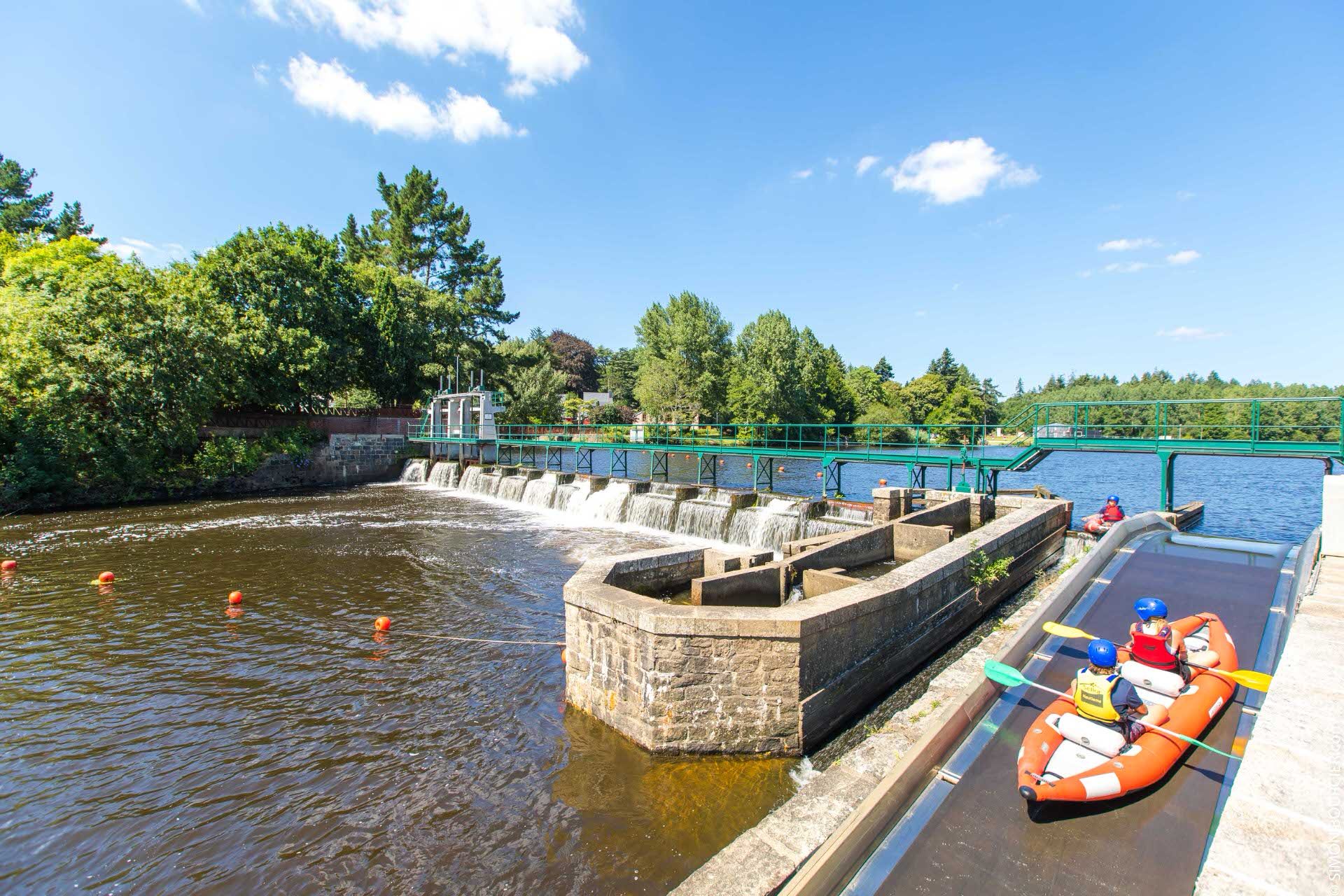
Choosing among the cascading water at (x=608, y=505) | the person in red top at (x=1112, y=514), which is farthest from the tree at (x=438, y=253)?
the person in red top at (x=1112, y=514)

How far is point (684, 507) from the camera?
19.1m

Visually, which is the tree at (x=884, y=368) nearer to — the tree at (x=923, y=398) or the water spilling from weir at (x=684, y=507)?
the tree at (x=923, y=398)

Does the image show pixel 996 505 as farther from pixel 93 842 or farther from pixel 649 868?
pixel 93 842

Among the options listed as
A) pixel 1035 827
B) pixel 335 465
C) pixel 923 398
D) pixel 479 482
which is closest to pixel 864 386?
pixel 923 398

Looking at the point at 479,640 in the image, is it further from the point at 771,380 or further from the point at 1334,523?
the point at 771,380

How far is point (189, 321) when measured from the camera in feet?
87.5

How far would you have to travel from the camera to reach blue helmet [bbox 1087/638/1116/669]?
191 inches

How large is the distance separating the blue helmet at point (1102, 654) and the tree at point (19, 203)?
203 ft

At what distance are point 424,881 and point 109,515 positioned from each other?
26345mm

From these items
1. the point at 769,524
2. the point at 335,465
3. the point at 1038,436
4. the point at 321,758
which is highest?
the point at 1038,436

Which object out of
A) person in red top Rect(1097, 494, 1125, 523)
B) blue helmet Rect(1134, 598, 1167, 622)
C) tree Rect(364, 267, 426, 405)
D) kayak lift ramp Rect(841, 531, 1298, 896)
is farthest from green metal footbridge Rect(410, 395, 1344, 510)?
kayak lift ramp Rect(841, 531, 1298, 896)

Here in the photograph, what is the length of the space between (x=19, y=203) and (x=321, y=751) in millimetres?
59759

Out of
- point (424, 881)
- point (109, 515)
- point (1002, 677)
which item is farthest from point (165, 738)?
point (109, 515)

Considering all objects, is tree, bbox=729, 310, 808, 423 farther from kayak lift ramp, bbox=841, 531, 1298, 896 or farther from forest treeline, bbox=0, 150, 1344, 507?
kayak lift ramp, bbox=841, 531, 1298, 896
